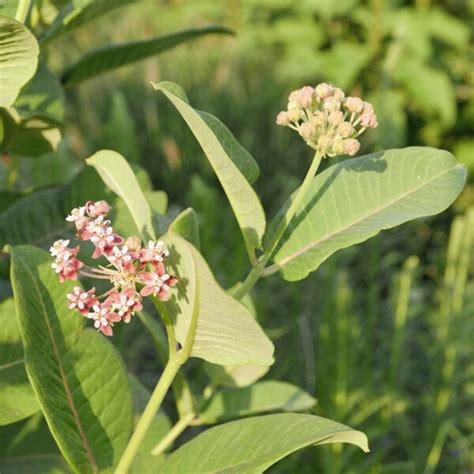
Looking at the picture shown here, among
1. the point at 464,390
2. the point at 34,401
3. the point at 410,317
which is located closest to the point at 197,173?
the point at 410,317

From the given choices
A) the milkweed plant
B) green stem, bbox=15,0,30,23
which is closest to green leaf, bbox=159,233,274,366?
the milkweed plant

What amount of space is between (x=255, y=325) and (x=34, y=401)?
0.80ft

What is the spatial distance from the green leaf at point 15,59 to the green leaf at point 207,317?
0.20 metres

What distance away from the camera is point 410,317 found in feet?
9.07

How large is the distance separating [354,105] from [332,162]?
1.93 meters

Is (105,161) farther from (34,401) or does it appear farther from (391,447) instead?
(391,447)

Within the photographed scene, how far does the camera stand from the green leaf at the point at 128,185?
744 mm

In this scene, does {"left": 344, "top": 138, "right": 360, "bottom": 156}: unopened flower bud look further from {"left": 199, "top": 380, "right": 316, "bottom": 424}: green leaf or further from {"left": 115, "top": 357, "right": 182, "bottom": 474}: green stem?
{"left": 199, "top": 380, "right": 316, "bottom": 424}: green leaf

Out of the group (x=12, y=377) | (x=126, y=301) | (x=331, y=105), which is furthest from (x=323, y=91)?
(x=12, y=377)

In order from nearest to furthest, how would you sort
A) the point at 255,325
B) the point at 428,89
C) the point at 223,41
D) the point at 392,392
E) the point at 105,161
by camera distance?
the point at 255,325 < the point at 105,161 < the point at 392,392 < the point at 428,89 < the point at 223,41

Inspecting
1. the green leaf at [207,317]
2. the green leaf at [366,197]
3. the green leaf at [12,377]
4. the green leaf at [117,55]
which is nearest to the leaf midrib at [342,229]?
the green leaf at [366,197]

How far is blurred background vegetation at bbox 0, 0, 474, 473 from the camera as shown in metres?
2.11

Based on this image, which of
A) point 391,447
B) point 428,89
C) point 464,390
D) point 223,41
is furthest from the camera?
point 223,41

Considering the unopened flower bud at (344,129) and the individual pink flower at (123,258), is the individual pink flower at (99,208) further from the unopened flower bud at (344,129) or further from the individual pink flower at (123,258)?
the unopened flower bud at (344,129)
